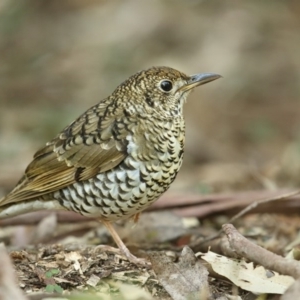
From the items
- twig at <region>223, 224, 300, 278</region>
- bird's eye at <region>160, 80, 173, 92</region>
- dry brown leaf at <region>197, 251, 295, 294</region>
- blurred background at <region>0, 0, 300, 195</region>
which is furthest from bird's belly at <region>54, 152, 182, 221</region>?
blurred background at <region>0, 0, 300, 195</region>

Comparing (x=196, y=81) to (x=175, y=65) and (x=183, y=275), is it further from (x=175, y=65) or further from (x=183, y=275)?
(x=175, y=65)

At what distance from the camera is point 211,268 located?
4355 millimetres

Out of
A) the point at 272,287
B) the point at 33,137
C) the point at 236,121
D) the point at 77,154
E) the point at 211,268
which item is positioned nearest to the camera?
the point at 272,287

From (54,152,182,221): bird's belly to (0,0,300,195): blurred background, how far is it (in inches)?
149

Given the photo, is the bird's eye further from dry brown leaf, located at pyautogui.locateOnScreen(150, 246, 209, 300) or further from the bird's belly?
dry brown leaf, located at pyautogui.locateOnScreen(150, 246, 209, 300)

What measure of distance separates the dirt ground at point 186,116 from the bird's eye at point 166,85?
1.07 m

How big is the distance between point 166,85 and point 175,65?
6.92 meters

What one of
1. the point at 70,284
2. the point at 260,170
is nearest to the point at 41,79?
the point at 260,170

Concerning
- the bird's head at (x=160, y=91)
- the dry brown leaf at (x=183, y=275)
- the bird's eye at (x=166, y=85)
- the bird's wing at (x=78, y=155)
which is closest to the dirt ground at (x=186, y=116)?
the dry brown leaf at (x=183, y=275)

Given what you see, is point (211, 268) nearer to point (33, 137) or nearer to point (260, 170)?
point (260, 170)

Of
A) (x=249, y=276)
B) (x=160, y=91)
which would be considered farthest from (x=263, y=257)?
(x=160, y=91)

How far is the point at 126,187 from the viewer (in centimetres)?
470

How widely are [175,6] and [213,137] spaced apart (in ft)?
13.3

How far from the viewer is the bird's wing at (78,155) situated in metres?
4.85
